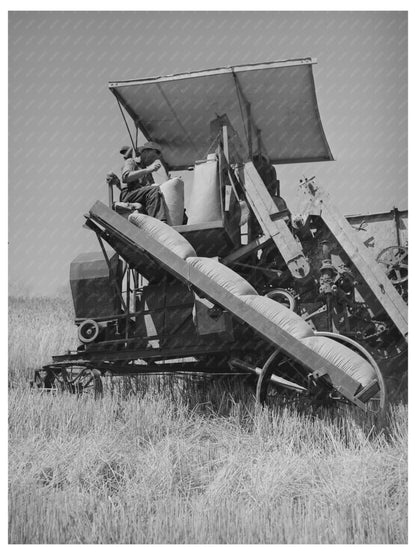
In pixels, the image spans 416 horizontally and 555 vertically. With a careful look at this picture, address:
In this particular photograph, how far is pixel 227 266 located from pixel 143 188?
128 centimetres

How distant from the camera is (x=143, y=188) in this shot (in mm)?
6305

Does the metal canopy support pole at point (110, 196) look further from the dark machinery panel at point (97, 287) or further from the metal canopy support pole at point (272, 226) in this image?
the metal canopy support pole at point (272, 226)

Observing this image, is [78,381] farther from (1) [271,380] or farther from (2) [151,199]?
(1) [271,380]

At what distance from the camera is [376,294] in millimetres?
5883

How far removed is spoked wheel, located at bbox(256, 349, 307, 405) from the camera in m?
5.28

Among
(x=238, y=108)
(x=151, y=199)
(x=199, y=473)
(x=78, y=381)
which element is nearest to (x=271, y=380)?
(x=199, y=473)

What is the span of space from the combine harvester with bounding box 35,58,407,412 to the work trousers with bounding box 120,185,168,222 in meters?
0.11

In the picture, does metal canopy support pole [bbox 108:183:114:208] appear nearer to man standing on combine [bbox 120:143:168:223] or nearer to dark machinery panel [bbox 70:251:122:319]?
man standing on combine [bbox 120:143:168:223]

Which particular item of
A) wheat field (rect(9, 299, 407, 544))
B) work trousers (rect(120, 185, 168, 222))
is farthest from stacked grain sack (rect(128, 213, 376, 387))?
wheat field (rect(9, 299, 407, 544))

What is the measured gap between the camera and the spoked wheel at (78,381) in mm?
6672

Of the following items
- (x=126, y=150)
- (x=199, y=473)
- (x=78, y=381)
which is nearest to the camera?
(x=199, y=473)

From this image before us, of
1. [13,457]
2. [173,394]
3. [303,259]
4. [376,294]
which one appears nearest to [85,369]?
[173,394]

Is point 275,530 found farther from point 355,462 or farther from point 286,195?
point 286,195

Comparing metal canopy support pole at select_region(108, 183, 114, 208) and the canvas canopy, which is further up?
the canvas canopy
